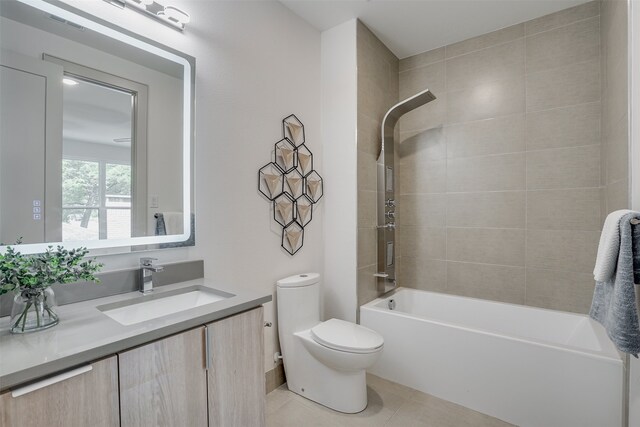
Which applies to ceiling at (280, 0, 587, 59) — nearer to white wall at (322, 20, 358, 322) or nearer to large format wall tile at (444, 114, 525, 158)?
white wall at (322, 20, 358, 322)

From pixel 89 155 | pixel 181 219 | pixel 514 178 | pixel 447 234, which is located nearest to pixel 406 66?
pixel 514 178

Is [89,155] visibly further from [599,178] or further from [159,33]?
[599,178]

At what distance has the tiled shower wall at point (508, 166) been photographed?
2.22m

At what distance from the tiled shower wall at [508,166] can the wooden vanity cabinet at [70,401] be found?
5.88 feet

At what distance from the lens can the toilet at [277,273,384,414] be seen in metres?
1.83

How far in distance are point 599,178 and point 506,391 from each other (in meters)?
1.56

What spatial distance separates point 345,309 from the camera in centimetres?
244

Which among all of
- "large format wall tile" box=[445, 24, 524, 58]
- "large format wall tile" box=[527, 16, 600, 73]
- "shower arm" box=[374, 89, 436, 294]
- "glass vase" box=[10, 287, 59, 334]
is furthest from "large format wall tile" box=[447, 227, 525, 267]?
"glass vase" box=[10, 287, 59, 334]

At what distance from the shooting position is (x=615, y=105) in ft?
5.74

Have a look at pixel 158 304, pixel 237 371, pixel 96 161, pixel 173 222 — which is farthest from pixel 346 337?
pixel 96 161

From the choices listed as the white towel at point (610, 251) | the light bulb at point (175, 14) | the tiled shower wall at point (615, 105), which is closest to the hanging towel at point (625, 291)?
the white towel at point (610, 251)

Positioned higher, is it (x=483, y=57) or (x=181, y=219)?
(x=483, y=57)

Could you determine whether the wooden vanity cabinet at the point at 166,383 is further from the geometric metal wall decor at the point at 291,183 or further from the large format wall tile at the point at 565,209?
the large format wall tile at the point at 565,209

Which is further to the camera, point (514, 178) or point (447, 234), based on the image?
point (447, 234)
